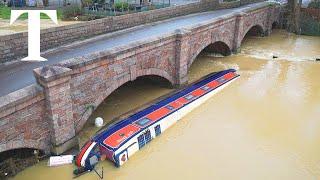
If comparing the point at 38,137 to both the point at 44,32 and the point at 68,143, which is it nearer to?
the point at 68,143

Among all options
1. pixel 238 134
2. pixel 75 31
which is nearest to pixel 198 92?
pixel 238 134

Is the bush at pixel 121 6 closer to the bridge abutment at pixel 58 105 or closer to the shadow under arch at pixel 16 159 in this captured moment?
the bridge abutment at pixel 58 105

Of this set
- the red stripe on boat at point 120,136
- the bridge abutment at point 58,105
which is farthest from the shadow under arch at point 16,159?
the red stripe on boat at point 120,136

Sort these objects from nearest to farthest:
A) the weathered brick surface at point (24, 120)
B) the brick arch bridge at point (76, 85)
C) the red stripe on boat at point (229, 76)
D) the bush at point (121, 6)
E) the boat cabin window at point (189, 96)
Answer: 1. the weathered brick surface at point (24, 120)
2. the brick arch bridge at point (76, 85)
3. the boat cabin window at point (189, 96)
4. the red stripe on boat at point (229, 76)
5. the bush at point (121, 6)

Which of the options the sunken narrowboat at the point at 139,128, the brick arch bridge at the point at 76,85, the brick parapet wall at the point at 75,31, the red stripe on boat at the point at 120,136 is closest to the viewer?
the brick arch bridge at the point at 76,85

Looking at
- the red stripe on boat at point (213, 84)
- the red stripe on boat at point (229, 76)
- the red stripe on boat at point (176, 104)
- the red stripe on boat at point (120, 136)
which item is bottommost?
the red stripe on boat at point (120, 136)

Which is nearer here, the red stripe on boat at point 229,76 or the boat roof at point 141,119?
the boat roof at point 141,119

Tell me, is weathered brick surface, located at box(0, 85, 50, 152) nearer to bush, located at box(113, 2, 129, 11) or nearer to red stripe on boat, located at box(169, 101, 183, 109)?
red stripe on boat, located at box(169, 101, 183, 109)

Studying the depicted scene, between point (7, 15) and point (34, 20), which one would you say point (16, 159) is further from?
point (7, 15)

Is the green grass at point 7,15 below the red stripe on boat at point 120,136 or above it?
above
